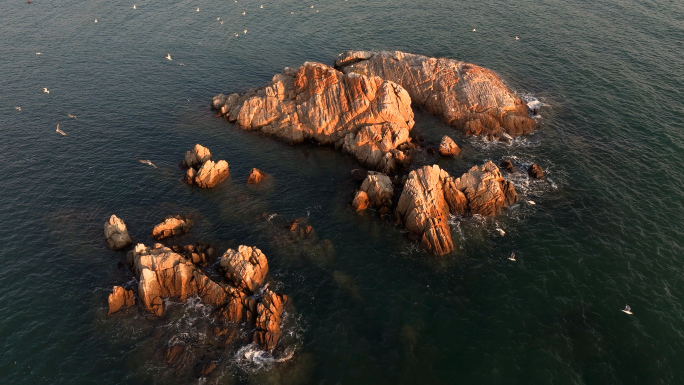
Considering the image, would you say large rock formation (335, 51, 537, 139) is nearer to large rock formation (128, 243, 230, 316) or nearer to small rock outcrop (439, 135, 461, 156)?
small rock outcrop (439, 135, 461, 156)

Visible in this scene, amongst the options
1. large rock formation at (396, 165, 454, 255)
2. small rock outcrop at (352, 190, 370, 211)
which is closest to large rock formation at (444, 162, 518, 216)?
large rock formation at (396, 165, 454, 255)

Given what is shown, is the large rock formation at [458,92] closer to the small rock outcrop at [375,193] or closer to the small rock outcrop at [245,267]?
the small rock outcrop at [375,193]

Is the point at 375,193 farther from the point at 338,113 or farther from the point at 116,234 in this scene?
the point at 116,234


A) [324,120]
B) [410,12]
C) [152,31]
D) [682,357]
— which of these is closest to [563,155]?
[682,357]

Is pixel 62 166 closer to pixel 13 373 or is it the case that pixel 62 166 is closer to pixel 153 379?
pixel 13 373

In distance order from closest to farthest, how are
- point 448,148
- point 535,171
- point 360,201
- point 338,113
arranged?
point 360,201
point 535,171
point 448,148
point 338,113

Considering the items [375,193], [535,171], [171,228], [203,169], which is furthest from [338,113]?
[171,228]
